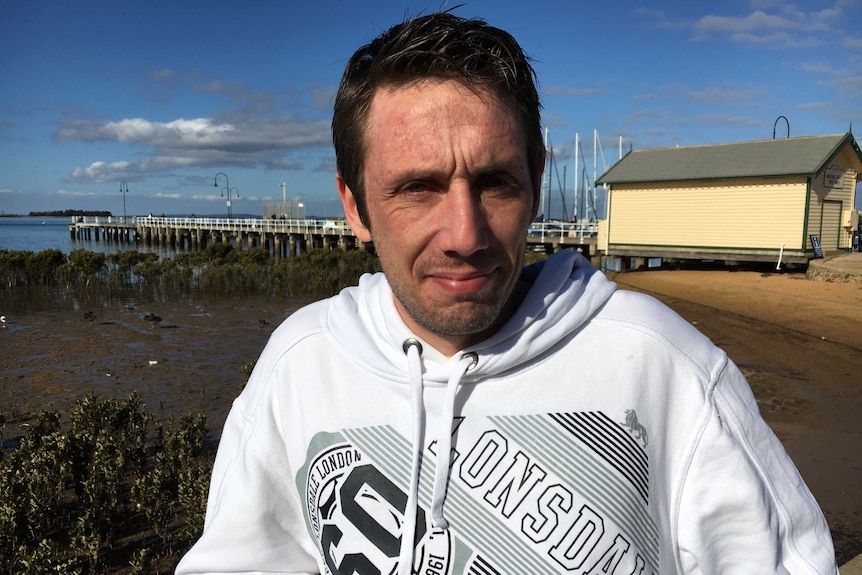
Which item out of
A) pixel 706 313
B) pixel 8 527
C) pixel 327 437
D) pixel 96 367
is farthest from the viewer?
pixel 706 313

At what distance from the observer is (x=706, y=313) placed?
15.9 meters

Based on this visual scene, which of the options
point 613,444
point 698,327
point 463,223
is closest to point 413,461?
point 613,444

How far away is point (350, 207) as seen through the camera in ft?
5.91

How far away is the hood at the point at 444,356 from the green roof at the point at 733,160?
2321 cm

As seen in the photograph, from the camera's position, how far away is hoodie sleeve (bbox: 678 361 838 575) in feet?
4.33

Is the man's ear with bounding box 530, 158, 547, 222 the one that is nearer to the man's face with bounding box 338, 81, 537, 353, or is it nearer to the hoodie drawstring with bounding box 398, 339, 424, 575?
the man's face with bounding box 338, 81, 537, 353

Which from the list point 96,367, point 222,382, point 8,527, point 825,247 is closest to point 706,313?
A: point 825,247

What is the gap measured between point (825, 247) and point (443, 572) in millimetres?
25256

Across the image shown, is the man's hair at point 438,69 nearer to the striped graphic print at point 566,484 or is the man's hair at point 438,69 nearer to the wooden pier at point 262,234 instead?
the striped graphic print at point 566,484

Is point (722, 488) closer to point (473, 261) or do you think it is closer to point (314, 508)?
point (473, 261)

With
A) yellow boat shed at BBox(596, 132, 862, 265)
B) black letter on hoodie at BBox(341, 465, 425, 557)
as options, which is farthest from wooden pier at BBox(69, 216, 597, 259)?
black letter on hoodie at BBox(341, 465, 425, 557)

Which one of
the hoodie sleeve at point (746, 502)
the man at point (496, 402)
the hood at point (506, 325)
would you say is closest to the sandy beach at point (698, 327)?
the hoodie sleeve at point (746, 502)

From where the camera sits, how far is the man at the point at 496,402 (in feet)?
4.54

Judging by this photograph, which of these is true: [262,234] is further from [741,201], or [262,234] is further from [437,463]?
[437,463]
